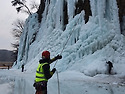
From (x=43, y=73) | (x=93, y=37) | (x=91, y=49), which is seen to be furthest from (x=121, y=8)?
(x=43, y=73)

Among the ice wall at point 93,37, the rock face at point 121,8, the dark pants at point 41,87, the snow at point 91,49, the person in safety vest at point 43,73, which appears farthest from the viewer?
the rock face at point 121,8

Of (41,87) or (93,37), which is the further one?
(93,37)

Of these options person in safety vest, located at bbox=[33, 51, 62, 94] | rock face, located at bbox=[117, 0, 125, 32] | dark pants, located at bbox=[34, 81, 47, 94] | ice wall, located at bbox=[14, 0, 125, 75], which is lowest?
dark pants, located at bbox=[34, 81, 47, 94]

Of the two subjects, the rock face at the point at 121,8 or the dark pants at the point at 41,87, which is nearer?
the dark pants at the point at 41,87

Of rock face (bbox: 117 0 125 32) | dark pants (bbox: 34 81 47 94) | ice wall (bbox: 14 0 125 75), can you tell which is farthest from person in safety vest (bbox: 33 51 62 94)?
rock face (bbox: 117 0 125 32)

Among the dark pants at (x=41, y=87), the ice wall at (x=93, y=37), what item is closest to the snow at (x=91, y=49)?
the ice wall at (x=93, y=37)

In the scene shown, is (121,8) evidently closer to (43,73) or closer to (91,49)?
(91,49)

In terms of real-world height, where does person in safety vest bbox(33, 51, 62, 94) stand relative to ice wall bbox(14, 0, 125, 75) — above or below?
below

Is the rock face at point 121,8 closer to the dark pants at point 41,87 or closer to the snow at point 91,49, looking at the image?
the snow at point 91,49

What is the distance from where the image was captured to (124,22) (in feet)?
37.6

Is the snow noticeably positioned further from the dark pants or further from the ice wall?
the dark pants

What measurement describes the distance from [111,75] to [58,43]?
18.2ft

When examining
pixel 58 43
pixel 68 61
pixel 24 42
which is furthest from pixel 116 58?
pixel 24 42

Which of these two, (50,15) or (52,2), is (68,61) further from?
(52,2)
